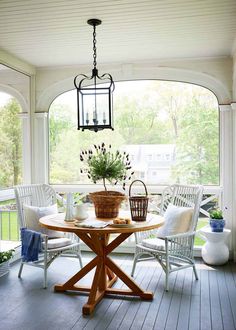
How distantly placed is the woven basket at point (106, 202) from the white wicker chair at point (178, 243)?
60 cm

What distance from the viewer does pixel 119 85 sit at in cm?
588

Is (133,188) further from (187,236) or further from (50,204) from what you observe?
(187,236)

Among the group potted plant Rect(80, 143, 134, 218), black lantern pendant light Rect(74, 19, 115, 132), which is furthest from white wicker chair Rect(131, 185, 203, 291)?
black lantern pendant light Rect(74, 19, 115, 132)

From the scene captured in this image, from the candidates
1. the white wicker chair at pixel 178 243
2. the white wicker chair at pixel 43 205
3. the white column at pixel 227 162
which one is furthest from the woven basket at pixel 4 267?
the white column at pixel 227 162

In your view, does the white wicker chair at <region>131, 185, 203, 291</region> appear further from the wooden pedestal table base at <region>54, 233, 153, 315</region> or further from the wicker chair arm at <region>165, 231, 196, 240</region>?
the wooden pedestal table base at <region>54, 233, 153, 315</region>

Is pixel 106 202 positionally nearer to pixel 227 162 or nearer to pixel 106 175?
pixel 106 175

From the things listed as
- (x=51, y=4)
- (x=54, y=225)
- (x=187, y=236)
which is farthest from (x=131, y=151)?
(x=51, y=4)

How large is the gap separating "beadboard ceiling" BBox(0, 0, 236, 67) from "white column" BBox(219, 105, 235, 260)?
837mm

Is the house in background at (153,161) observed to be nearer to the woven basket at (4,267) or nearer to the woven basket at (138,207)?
the woven basket at (138,207)

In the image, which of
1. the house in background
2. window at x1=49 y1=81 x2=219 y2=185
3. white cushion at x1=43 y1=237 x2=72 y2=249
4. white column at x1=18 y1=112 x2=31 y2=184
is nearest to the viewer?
white cushion at x1=43 y1=237 x2=72 y2=249

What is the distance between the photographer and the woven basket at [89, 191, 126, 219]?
393cm

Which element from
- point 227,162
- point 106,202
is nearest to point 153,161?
point 227,162

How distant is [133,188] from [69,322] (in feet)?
8.92

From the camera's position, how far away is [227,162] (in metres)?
5.27
